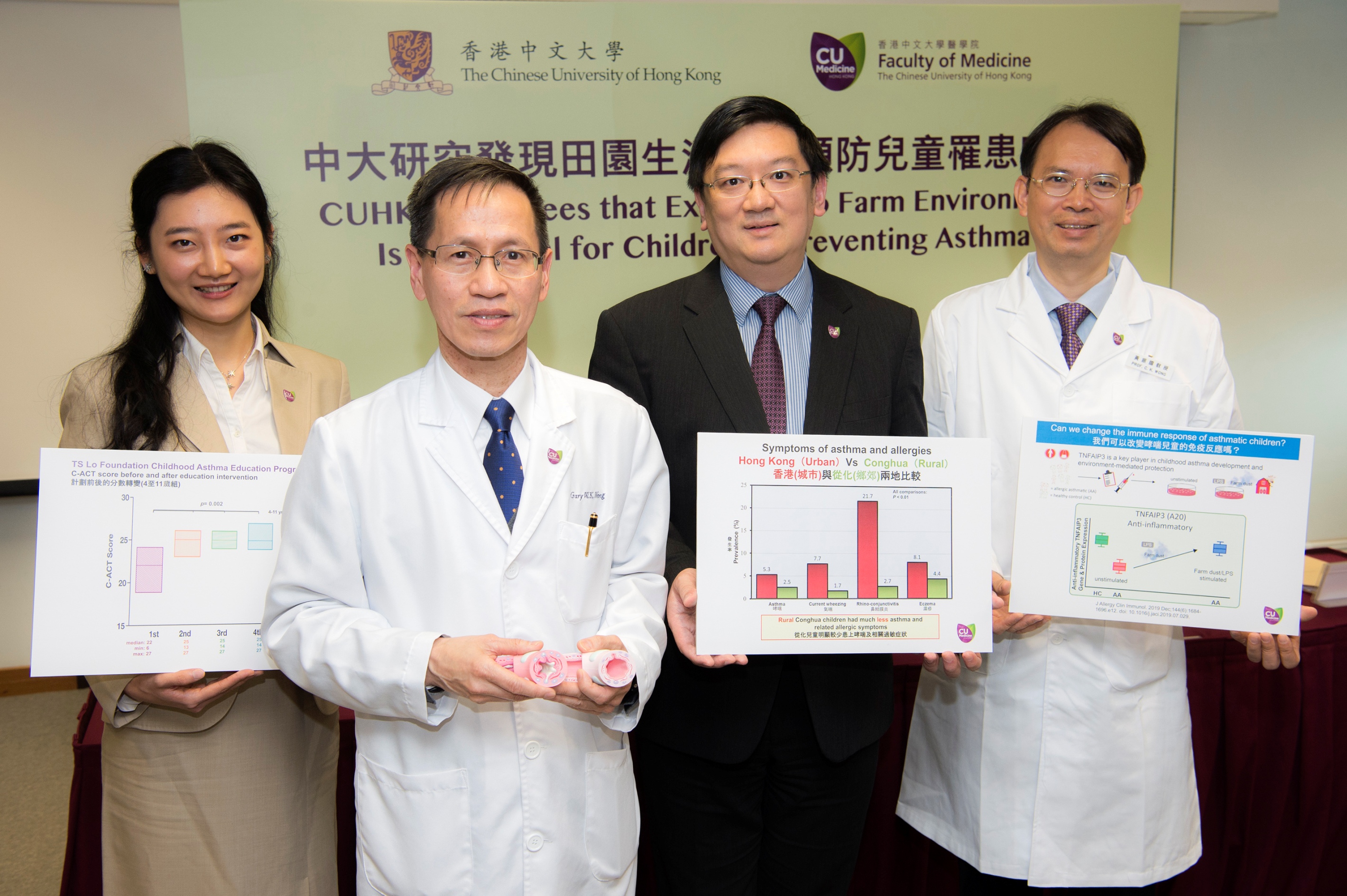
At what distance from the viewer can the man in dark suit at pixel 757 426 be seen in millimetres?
1815

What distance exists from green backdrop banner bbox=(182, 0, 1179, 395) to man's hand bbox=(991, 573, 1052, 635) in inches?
78.3

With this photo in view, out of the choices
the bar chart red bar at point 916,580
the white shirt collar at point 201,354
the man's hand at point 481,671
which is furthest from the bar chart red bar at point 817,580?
the white shirt collar at point 201,354

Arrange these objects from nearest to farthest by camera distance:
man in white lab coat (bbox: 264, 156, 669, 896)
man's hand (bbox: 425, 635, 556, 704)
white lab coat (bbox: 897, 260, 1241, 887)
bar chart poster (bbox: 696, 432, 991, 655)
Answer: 1. man's hand (bbox: 425, 635, 556, 704)
2. man in white lab coat (bbox: 264, 156, 669, 896)
3. bar chart poster (bbox: 696, 432, 991, 655)
4. white lab coat (bbox: 897, 260, 1241, 887)

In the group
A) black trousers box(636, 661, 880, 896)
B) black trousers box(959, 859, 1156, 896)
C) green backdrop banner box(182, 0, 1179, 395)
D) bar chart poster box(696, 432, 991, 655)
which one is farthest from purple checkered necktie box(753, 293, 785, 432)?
green backdrop banner box(182, 0, 1179, 395)

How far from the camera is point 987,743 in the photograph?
6.64ft

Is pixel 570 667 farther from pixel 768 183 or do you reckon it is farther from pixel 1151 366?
pixel 1151 366

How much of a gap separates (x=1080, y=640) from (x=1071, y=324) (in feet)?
2.58

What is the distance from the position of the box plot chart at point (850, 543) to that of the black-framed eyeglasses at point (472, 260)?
63 centimetres

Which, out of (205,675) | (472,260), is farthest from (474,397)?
(205,675)

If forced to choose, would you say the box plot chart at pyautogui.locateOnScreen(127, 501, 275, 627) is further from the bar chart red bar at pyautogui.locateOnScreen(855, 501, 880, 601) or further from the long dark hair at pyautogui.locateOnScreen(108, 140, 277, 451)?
the bar chart red bar at pyautogui.locateOnScreen(855, 501, 880, 601)

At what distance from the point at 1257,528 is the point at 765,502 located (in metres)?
1.07

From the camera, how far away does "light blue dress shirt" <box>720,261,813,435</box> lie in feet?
6.21

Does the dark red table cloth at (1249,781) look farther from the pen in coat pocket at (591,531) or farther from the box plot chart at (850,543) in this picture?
the pen in coat pocket at (591,531)

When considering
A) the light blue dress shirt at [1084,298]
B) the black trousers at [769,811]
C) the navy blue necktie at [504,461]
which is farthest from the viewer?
the light blue dress shirt at [1084,298]
